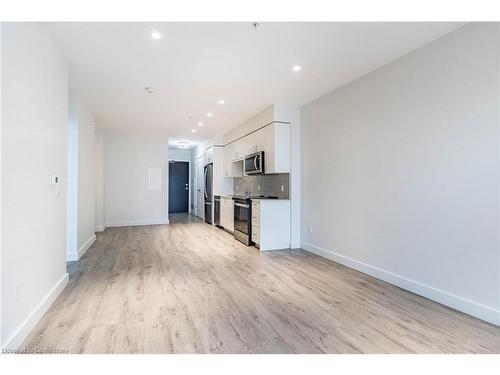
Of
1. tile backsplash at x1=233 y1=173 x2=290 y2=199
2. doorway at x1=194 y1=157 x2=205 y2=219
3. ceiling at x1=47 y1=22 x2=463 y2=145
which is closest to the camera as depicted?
ceiling at x1=47 y1=22 x2=463 y2=145

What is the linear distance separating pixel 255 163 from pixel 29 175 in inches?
149

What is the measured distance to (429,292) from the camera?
281 centimetres

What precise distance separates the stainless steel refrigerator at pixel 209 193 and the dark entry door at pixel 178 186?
122 inches

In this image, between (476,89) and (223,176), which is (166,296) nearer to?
(476,89)

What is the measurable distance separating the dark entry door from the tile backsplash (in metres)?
4.36

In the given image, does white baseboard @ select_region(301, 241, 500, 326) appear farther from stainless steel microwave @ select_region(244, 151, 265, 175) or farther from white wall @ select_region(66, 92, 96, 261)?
white wall @ select_region(66, 92, 96, 261)

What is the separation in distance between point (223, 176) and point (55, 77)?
205 inches

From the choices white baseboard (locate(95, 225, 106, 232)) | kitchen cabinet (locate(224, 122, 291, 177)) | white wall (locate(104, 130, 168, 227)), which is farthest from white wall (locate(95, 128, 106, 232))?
kitchen cabinet (locate(224, 122, 291, 177))

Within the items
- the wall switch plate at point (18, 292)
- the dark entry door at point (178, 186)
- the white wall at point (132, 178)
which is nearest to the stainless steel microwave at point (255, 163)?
the white wall at point (132, 178)

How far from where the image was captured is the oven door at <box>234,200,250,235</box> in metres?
5.36

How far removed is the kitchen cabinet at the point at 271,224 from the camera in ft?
16.1

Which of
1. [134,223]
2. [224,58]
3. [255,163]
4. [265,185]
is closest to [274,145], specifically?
[255,163]

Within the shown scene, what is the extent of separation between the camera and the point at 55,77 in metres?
2.82

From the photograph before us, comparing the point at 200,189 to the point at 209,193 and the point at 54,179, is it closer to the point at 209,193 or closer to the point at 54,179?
the point at 209,193
